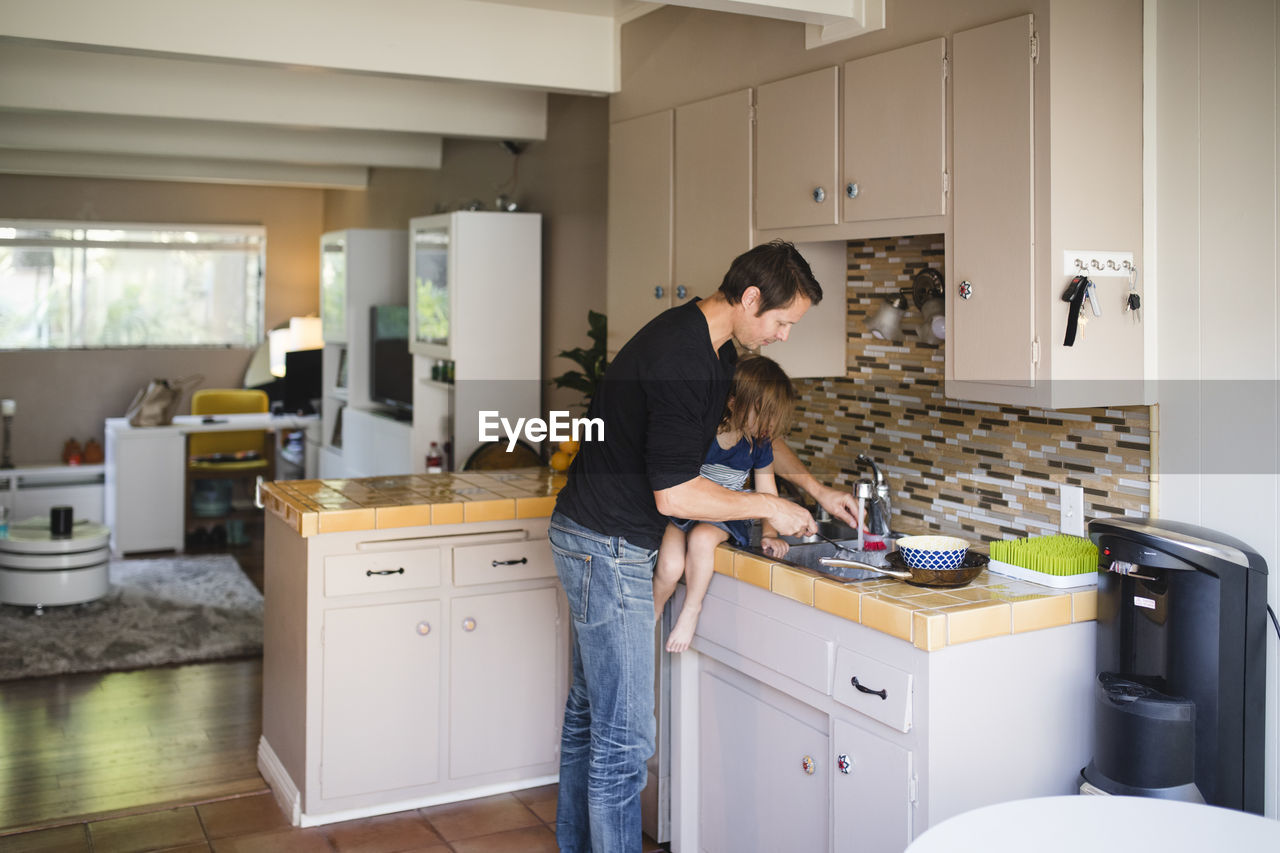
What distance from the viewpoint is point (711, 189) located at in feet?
12.2

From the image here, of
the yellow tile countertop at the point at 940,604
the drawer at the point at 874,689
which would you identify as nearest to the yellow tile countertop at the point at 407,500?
the yellow tile countertop at the point at 940,604

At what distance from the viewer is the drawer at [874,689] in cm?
242

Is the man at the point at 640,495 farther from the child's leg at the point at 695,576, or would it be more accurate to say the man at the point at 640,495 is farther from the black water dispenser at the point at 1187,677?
the black water dispenser at the point at 1187,677

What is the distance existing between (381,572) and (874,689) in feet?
5.56

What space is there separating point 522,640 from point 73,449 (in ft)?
19.8

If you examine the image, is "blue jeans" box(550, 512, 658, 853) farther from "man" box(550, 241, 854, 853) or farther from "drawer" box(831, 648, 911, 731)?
"drawer" box(831, 648, 911, 731)

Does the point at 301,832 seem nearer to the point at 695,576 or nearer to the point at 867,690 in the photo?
the point at 695,576

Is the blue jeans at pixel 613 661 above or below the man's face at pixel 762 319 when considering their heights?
below

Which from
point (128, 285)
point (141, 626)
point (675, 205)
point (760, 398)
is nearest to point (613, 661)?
point (760, 398)

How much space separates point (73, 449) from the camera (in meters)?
8.55

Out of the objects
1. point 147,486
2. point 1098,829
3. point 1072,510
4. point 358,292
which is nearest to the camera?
point 1098,829

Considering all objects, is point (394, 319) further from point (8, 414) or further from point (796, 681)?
point (796, 681)

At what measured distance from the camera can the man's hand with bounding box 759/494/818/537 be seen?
277cm

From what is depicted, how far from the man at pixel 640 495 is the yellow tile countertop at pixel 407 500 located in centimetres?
82
